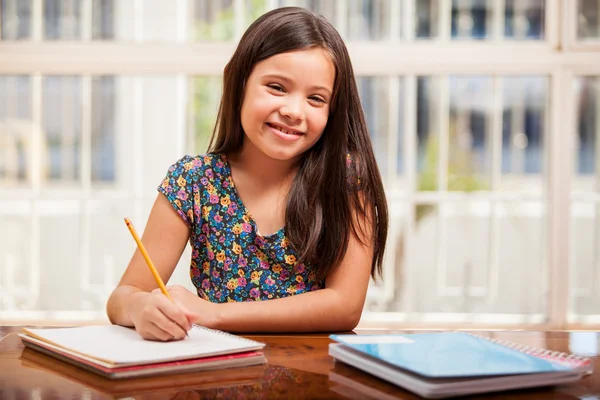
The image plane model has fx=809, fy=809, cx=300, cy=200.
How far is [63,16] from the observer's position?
13.0 ft

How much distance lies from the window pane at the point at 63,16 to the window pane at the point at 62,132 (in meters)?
0.26

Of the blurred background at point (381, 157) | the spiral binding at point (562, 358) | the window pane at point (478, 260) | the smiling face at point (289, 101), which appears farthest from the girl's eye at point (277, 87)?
the window pane at point (478, 260)

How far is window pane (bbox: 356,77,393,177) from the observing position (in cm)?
404

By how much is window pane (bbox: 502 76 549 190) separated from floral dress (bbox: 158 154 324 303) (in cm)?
275

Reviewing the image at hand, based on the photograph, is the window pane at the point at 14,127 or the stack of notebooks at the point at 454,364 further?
the window pane at the point at 14,127

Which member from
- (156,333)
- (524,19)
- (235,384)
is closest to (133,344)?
(156,333)

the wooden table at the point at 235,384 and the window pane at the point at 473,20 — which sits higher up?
the window pane at the point at 473,20

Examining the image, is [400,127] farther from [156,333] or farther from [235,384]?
[235,384]

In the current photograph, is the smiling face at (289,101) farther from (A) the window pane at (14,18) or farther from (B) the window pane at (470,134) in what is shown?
(A) the window pane at (14,18)

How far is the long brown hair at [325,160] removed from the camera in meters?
1.47

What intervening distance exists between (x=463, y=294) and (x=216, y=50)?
1.78 m

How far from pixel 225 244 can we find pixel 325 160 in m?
0.25

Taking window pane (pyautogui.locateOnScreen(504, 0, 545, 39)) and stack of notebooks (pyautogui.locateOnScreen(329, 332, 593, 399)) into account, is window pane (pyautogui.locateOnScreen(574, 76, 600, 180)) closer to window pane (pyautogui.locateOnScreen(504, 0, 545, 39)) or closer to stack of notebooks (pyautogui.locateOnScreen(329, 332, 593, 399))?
window pane (pyautogui.locateOnScreen(504, 0, 545, 39))

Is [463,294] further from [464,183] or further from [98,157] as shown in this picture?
[98,157]
